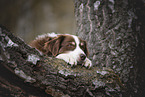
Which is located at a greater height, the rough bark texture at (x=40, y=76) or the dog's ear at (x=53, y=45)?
the dog's ear at (x=53, y=45)

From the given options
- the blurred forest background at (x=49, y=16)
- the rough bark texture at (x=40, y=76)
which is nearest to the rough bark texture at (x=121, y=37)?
the rough bark texture at (x=40, y=76)

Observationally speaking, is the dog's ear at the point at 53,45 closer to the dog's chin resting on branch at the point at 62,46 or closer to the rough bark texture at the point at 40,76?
the dog's chin resting on branch at the point at 62,46

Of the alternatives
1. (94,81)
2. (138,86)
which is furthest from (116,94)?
(138,86)

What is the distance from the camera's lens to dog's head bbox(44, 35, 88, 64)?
1661mm

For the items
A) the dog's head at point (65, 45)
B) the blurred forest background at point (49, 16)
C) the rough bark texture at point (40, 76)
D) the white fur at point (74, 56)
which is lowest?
the rough bark texture at point (40, 76)

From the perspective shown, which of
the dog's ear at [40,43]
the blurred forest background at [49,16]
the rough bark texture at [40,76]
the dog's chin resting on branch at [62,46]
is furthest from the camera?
the blurred forest background at [49,16]

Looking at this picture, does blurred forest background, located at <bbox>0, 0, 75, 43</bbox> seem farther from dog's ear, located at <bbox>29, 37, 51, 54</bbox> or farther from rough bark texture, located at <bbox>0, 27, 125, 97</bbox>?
rough bark texture, located at <bbox>0, 27, 125, 97</bbox>

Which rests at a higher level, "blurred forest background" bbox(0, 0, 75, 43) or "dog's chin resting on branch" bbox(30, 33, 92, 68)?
"blurred forest background" bbox(0, 0, 75, 43)

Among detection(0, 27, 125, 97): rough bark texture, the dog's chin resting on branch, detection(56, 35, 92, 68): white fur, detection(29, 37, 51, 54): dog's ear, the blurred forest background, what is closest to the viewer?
detection(0, 27, 125, 97): rough bark texture

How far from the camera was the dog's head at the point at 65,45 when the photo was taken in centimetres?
166

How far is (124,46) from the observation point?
146cm

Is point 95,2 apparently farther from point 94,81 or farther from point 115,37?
point 94,81

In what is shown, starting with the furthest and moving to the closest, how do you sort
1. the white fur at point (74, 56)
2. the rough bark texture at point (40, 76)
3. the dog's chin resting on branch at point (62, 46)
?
1. the dog's chin resting on branch at point (62, 46)
2. the white fur at point (74, 56)
3. the rough bark texture at point (40, 76)

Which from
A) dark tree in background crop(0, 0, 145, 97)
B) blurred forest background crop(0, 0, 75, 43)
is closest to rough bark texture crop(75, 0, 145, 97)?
dark tree in background crop(0, 0, 145, 97)
